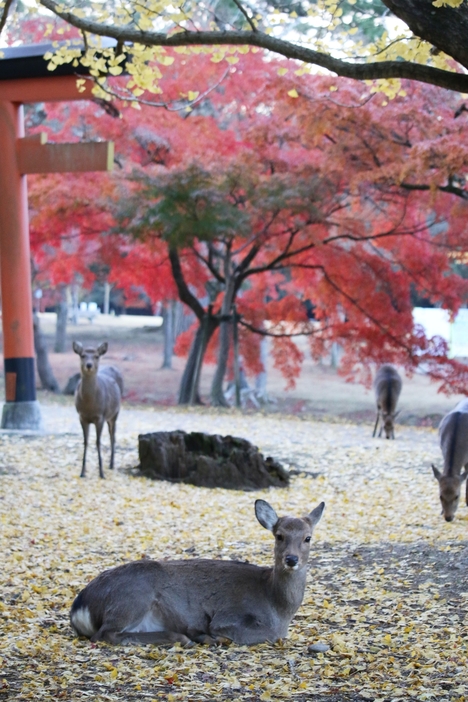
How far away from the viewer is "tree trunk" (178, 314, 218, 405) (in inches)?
581

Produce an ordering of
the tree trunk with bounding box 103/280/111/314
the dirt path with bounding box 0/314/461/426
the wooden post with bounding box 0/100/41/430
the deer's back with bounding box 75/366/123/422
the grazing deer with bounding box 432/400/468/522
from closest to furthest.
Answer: the grazing deer with bounding box 432/400/468/522
the deer's back with bounding box 75/366/123/422
the wooden post with bounding box 0/100/41/430
the dirt path with bounding box 0/314/461/426
the tree trunk with bounding box 103/280/111/314

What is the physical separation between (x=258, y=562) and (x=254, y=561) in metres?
0.03

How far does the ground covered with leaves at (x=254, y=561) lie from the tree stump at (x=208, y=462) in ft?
0.53

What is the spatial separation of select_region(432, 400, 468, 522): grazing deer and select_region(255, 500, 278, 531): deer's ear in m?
2.64

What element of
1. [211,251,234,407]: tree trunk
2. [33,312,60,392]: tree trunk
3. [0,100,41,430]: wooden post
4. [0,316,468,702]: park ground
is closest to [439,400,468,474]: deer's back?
[0,316,468,702]: park ground

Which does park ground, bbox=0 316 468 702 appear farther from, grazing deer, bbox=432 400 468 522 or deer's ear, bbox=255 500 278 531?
deer's ear, bbox=255 500 278 531

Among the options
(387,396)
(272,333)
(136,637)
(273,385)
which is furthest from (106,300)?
(136,637)

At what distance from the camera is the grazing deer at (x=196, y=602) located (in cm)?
365

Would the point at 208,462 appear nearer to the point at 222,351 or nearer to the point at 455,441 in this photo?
the point at 455,441

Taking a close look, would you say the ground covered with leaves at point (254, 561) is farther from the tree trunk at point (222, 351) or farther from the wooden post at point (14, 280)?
the tree trunk at point (222, 351)

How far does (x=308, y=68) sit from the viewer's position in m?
6.05

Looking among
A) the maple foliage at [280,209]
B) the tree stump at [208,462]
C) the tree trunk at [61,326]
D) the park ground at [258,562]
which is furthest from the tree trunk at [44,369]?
the tree stump at [208,462]

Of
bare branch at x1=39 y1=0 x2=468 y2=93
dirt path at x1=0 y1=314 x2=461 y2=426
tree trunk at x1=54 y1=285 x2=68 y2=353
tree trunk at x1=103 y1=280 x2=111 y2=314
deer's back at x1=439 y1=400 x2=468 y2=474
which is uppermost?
bare branch at x1=39 y1=0 x2=468 y2=93

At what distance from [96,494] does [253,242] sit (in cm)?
752
